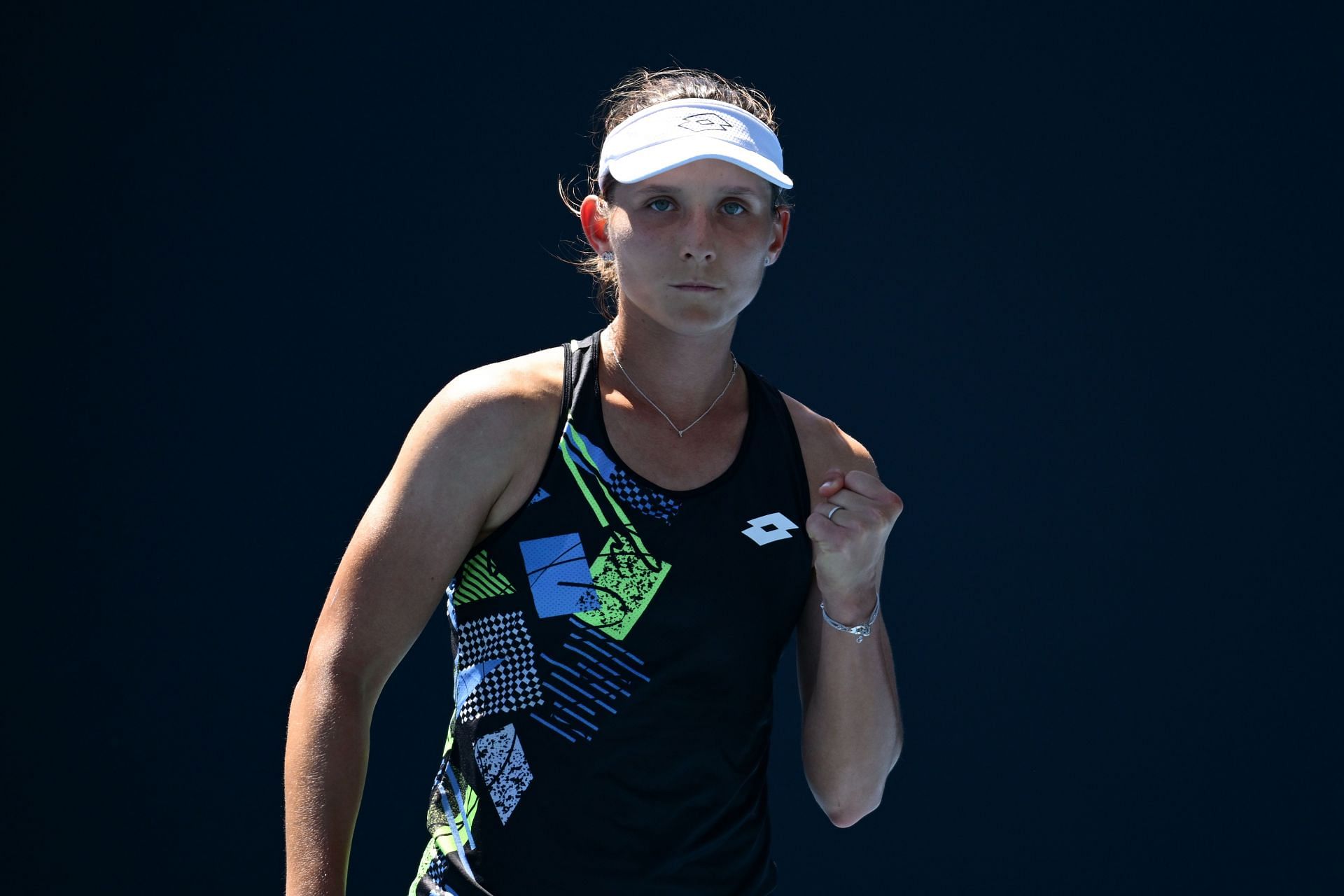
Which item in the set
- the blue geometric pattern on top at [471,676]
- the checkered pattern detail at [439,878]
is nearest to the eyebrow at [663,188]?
the blue geometric pattern on top at [471,676]

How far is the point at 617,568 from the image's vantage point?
5.35 ft

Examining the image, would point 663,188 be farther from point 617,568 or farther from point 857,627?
point 857,627

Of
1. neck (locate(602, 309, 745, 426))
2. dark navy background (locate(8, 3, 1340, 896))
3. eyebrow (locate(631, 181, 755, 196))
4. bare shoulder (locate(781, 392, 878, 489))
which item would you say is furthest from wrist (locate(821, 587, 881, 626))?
dark navy background (locate(8, 3, 1340, 896))

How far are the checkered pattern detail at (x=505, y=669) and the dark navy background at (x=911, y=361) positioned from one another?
74.9 inches

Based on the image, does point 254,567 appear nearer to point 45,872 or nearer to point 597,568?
point 45,872

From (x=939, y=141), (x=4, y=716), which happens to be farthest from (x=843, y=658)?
(x=4, y=716)

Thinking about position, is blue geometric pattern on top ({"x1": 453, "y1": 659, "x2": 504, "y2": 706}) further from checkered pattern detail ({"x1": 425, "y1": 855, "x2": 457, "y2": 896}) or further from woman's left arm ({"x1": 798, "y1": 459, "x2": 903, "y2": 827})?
woman's left arm ({"x1": 798, "y1": 459, "x2": 903, "y2": 827})

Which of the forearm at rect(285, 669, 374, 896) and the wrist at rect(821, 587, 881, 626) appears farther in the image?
the wrist at rect(821, 587, 881, 626)

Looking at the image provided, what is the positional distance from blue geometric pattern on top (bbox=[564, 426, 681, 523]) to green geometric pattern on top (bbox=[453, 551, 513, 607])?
0.55 ft

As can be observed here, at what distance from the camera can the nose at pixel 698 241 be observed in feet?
5.44

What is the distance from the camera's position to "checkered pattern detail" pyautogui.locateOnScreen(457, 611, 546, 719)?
5.30 feet

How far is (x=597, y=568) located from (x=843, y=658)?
1.16 ft

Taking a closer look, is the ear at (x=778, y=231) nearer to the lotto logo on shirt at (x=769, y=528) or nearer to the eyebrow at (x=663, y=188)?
the eyebrow at (x=663, y=188)

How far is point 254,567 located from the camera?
3.43 metres
